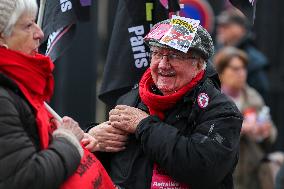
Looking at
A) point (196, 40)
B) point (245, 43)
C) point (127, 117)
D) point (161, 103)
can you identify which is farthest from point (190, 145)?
point (245, 43)

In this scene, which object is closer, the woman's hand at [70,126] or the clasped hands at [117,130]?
the woman's hand at [70,126]

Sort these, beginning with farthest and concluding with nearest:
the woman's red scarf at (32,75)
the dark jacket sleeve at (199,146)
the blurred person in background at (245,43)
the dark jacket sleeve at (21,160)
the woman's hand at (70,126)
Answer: the blurred person in background at (245,43), the dark jacket sleeve at (199,146), the woman's hand at (70,126), the woman's red scarf at (32,75), the dark jacket sleeve at (21,160)

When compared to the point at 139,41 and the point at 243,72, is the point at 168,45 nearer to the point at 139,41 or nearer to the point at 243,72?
the point at 139,41

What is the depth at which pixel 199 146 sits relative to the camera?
402 centimetres

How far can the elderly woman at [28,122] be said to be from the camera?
134 inches

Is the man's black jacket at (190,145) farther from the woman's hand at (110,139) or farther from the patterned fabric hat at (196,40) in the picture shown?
the patterned fabric hat at (196,40)

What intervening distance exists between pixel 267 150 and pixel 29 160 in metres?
4.91

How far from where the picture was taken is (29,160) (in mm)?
3436

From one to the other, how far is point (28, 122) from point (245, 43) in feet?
19.7

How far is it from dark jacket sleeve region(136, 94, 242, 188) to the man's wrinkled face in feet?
0.62

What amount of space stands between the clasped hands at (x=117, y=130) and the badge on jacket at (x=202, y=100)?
28cm

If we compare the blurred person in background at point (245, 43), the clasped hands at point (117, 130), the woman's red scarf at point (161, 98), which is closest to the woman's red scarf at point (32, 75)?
the clasped hands at point (117, 130)

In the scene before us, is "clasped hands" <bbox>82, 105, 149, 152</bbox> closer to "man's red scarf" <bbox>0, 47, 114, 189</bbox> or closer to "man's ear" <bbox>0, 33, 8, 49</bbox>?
"man's red scarf" <bbox>0, 47, 114, 189</bbox>

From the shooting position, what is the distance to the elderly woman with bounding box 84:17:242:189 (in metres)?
4.03
